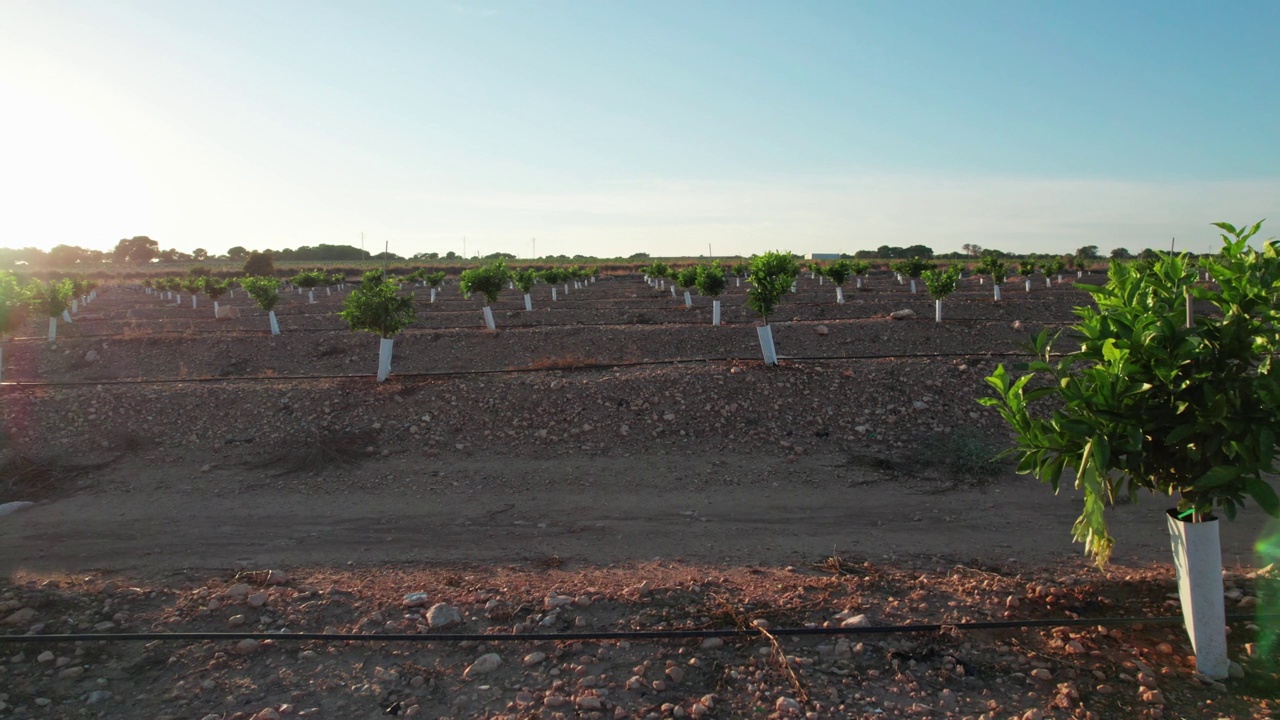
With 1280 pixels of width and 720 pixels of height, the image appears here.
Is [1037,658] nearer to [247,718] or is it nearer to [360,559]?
[247,718]

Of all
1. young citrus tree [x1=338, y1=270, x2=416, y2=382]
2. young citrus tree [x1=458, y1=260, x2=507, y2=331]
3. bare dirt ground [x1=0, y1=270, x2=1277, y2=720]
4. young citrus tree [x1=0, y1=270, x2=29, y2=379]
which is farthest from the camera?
young citrus tree [x1=458, y1=260, x2=507, y2=331]

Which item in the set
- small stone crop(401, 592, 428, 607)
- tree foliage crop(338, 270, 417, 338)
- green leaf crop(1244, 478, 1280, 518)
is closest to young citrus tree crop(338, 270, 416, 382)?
tree foliage crop(338, 270, 417, 338)

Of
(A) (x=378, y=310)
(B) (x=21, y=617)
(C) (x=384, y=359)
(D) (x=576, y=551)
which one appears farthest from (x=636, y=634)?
(A) (x=378, y=310)

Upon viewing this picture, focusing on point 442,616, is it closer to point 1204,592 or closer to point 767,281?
point 1204,592

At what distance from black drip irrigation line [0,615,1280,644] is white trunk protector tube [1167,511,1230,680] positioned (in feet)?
1.35

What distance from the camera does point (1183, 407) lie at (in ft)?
13.1

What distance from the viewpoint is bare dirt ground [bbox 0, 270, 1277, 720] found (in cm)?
449

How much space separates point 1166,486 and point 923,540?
3193 mm

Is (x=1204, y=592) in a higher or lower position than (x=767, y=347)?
lower

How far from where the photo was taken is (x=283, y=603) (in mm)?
5734

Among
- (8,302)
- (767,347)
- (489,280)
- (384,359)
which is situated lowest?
(767,347)

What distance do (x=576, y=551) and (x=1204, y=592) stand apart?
503 centimetres

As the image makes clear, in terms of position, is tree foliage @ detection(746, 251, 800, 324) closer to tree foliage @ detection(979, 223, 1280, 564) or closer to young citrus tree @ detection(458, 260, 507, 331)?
young citrus tree @ detection(458, 260, 507, 331)

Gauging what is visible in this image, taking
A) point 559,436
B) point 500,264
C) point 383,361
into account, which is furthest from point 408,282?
point 559,436
